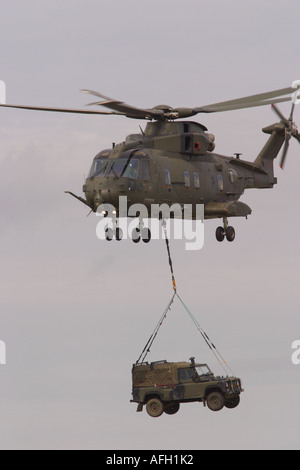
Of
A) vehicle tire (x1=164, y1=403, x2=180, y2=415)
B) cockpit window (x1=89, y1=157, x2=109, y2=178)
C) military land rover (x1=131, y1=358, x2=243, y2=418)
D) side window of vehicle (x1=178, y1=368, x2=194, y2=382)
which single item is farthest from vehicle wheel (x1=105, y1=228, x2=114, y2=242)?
vehicle tire (x1=164, y1=403, x2=180, y2=415)

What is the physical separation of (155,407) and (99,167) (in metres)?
10.1

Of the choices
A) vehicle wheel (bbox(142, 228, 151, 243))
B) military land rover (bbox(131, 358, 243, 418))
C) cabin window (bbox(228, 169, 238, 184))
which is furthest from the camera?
cabin window (bbox(228, 169, 238, 184))

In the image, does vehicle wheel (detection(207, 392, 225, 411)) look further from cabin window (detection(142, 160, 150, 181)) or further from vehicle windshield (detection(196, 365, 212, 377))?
cabin window (detection(142, 160, 150, 181))

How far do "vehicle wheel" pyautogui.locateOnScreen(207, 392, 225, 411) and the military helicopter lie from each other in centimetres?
706

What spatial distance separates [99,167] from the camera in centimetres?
4647

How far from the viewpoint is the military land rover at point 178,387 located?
46.4 m

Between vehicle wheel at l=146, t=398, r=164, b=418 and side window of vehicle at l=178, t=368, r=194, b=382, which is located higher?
side window of vehicle at l=178, t=368, r=194, b=382

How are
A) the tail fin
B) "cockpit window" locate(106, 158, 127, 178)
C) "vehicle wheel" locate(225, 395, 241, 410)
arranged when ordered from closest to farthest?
"cockpit window" locate(106, 158, 127, 178) → "vehicle wheel" locate(225, 395, 241, 410) → the tail fin

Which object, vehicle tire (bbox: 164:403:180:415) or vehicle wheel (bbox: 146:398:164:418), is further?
vehicle tire (bbox: 164:403:180:415)

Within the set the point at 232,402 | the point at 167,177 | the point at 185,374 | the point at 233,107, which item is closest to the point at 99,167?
the point at 167,177

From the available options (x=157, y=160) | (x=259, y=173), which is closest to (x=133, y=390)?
(x=157, y=160)

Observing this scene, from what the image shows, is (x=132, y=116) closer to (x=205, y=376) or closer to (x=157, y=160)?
(x=157, y=160)

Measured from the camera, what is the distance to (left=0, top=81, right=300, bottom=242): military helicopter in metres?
45.8

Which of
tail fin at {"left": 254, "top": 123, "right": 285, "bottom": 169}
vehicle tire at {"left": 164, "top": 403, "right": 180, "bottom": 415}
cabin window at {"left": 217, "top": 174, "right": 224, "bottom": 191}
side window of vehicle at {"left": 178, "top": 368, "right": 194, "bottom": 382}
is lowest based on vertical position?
vehicle tire at {"left": 164, "top": 403, "right": 180, "bottom": 415}
